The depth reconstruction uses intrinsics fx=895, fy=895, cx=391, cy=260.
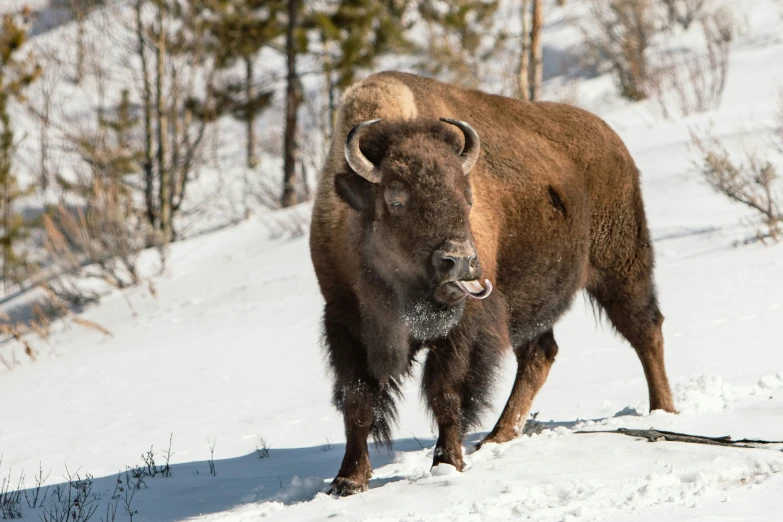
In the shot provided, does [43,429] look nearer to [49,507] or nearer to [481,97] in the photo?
[49,507]

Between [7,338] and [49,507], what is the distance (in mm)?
11622

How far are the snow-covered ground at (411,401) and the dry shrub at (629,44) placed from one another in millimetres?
5322

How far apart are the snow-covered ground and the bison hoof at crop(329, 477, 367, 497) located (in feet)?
0.35

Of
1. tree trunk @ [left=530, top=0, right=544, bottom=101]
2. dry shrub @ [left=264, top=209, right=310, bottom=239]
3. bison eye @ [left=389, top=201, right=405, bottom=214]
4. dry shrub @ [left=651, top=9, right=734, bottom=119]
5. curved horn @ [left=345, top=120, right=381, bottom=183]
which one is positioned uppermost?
tree trunk @ [left=530, top=0, right=544, bottom=101]


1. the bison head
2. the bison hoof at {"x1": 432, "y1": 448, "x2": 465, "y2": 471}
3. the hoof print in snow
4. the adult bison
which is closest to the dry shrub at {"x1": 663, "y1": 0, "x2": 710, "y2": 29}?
the adult bison

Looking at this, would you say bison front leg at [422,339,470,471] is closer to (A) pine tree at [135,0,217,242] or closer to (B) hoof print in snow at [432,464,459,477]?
(B) hoof print in snow at [432,464,459,477]

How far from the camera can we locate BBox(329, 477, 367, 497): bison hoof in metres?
4.36

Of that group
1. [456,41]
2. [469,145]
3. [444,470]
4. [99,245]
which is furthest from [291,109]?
[444,470]

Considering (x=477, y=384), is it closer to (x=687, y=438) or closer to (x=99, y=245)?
(x=687, y=438)

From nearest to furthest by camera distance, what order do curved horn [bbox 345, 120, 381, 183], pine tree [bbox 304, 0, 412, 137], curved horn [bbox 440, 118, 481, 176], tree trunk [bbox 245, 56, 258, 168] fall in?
curved horn [bbox 345, 120, 381, 183]
curved horn [bbox 440, 118, 481, 176]
pine tree [bbox 304, 0, 412, 137]
tree trunk [bbox 245, 56, 258, 168]

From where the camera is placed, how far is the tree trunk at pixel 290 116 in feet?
73.3

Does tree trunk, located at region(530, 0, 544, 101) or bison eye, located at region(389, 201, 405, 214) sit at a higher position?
tree trunk, located at region(530, 0, 544, 101)

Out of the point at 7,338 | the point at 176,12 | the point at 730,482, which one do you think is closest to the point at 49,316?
the point at 7,338

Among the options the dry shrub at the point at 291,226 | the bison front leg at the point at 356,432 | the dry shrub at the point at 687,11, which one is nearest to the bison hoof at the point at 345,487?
the bison front leg at the point at 356,432
